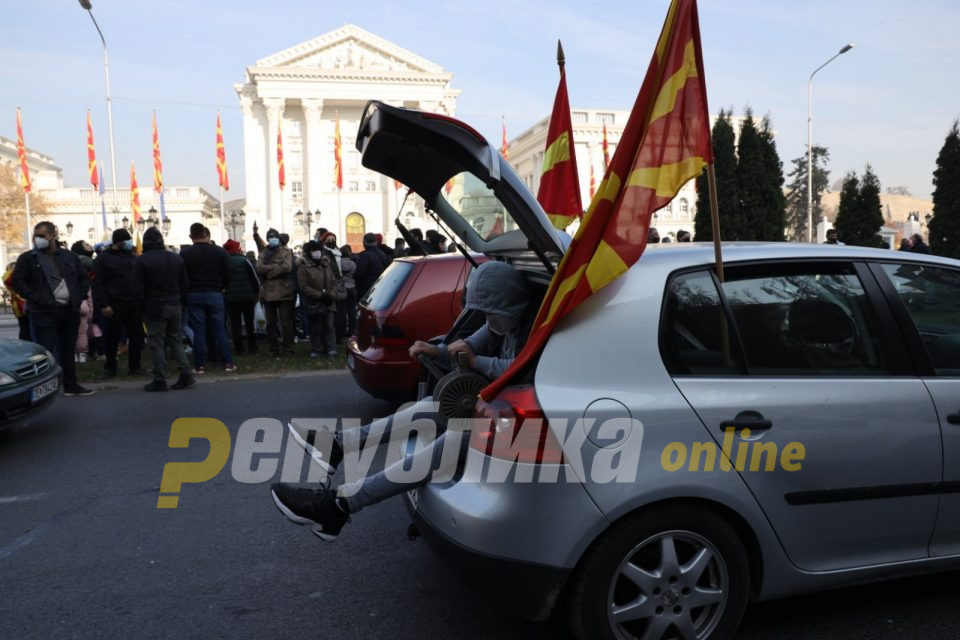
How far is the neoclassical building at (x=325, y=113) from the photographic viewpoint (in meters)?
75.1

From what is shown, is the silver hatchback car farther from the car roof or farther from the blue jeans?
the blue jeans

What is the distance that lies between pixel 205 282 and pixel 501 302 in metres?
7.17

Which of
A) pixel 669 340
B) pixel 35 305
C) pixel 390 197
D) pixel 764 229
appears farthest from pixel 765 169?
pixel 390 197

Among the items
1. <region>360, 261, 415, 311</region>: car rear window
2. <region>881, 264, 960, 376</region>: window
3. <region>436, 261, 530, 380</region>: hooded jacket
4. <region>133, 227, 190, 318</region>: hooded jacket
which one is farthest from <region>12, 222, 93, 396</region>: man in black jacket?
<region>881, 264, 960, 376</region>: window

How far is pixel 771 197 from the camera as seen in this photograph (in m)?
26.4

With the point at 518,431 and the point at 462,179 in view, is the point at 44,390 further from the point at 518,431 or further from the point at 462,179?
the point at 518,431

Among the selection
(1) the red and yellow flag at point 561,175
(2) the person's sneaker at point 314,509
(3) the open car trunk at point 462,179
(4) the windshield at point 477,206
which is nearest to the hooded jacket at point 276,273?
(1) the red and yellow flag at point 561,175

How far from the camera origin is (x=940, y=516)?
2.88 metres

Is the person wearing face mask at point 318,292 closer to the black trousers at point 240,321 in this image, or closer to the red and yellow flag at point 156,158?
the black trousers at point 240,321

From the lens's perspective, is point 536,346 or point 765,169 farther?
point 765,169

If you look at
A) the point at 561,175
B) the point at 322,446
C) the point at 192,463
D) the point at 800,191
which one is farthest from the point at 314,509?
the point at 800,191

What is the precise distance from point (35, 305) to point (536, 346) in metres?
7.42

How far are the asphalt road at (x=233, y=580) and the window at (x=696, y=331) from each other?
45.2 inches

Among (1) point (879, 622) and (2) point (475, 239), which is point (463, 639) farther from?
(2) point (475, 239)
